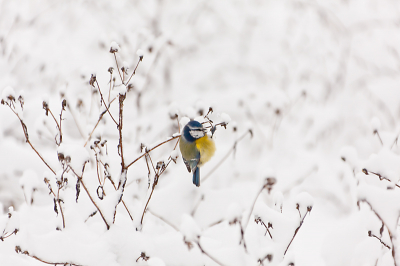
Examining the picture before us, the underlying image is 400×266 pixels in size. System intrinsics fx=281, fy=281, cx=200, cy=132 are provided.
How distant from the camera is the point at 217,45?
21.6 feet

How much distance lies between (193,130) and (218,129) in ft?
8.36

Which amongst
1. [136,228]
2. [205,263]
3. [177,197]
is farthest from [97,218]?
[205,263]

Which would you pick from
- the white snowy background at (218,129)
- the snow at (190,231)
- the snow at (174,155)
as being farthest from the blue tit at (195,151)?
the snow at (190,231)

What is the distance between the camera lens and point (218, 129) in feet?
14.0

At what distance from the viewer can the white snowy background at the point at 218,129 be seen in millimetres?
1345

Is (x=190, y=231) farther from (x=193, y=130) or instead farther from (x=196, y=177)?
(x=196, y=177)

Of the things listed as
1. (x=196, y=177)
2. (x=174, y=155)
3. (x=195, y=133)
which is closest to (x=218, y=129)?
(x=196, y=177)

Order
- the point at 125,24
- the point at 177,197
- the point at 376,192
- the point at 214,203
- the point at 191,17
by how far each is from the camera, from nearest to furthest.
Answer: the point at 376,192 → the point at 177,197 → the point at 214,203 → the point at 191,17 → the point at 125,24

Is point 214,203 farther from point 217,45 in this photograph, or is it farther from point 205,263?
point 217,45

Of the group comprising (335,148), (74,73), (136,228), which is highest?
(74,73)

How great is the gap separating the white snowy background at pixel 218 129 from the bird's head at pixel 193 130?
0.43 feet

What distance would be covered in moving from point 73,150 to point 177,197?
1.10 metres

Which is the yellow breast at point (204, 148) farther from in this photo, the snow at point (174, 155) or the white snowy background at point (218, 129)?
the snow at point (174, 155)

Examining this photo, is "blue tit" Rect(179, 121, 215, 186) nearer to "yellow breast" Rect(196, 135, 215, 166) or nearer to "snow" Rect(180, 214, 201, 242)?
"yellow breast" Rect(196, 135, 215, 166)
